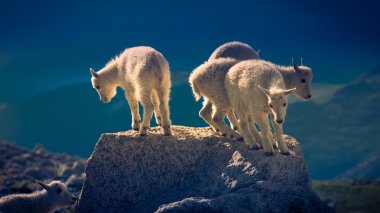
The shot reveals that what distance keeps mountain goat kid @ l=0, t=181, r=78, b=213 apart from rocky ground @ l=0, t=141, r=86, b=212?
3844 mm

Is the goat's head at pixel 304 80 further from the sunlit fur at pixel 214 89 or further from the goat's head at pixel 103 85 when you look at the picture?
the goat's head at pixel 103 85

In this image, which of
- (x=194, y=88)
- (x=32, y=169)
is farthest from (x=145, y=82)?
(x=32, y=169)

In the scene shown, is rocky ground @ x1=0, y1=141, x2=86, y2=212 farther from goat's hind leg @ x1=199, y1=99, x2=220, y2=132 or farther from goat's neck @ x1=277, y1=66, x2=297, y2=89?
goat's neck @ x1=277, y1=66, x2=297, y2=89

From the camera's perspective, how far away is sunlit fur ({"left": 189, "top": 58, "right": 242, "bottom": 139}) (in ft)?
40.1

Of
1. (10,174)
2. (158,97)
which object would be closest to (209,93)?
(158,97)

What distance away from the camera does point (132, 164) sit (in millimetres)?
11922

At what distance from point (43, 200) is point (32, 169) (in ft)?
35.1

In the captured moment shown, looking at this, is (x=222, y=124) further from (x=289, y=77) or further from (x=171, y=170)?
(x=289, y=77)

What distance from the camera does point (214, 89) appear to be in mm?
12250

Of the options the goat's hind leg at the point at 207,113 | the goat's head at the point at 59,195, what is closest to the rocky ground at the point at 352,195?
the goat's hind leg at the point at 207,113

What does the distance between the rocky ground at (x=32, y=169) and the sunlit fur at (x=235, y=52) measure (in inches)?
299

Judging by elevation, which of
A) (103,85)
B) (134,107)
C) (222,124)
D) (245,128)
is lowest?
(245,128)

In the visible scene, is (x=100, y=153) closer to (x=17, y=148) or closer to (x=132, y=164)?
(x=132, y=164)

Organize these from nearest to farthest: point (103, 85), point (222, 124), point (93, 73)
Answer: point (222, 124), point (93, 73), point (103, 85)
